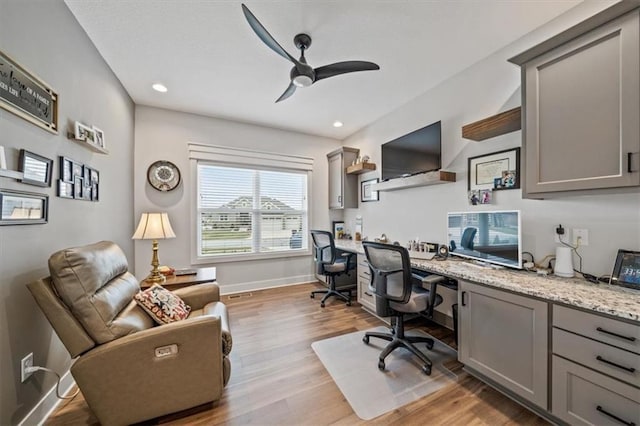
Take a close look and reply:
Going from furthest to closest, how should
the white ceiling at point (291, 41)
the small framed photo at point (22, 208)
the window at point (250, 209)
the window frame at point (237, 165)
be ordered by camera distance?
the window at point (250, 209)
the window frame at point (237, 165)
the white ceiling at point (291, 41)
the small framed photo at point (22, 208)

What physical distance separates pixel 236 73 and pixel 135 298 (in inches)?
93.1

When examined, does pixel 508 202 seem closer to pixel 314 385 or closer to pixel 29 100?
pixel 314 385

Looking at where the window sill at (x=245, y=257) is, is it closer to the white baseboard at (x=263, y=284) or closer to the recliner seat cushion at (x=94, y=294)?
the white baseboard at (x=263, y=284)

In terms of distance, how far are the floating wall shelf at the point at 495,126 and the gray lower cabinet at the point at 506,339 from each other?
137cm

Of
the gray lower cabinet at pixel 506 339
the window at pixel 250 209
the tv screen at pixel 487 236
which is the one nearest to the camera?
the gray lower cabinet at pixel 506 339

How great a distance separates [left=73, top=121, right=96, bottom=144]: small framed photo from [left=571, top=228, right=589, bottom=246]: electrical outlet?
3.77m

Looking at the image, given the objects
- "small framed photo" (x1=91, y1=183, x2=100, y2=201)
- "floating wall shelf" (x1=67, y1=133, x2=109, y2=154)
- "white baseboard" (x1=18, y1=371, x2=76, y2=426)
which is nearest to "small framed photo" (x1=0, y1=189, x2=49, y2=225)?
"floating wall shelf" (x1=67, y1=133, x2=109, y2=154)

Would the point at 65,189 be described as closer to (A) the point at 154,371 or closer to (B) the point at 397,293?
(A) the point at 154,371

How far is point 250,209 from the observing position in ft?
13.3

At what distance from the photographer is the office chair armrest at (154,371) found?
1281 mm

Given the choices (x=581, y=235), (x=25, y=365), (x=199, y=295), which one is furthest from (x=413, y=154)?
(x=25, y=365)

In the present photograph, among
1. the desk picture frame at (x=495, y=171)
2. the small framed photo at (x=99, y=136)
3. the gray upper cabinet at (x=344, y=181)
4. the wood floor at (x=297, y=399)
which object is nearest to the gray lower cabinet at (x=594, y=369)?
the wood floor at (x=297, y=399)

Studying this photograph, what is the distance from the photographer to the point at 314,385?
178 cm

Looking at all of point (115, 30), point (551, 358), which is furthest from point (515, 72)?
point (115, 30)
